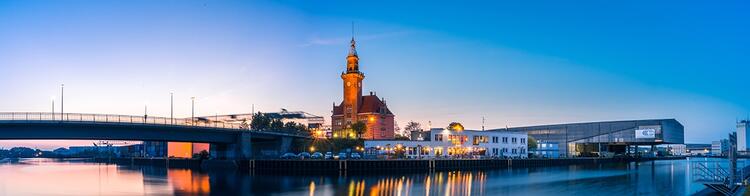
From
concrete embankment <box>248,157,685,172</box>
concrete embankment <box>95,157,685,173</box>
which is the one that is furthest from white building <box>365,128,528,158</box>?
concrete embankment <box>248,157,685,172</box>

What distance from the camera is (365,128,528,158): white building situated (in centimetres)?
11794

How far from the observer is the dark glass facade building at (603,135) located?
172 metres

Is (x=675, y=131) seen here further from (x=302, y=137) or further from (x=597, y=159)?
(x=302, y=137)

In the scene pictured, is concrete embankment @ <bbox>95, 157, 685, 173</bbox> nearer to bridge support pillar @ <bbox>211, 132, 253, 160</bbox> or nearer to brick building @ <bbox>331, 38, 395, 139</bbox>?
bridge support pillar @ <bbox>211, 132, 253, 160</bbox>

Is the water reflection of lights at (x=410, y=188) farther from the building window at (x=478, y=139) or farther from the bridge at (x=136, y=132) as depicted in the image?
the building window at (x=478, y=139)

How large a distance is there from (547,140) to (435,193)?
5528 inches

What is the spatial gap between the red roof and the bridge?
48.3 m

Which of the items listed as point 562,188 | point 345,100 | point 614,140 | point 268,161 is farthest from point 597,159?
point 562,188

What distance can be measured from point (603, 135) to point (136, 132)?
137 metres

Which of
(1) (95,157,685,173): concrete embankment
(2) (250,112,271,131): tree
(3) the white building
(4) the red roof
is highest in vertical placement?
(4) the red roof

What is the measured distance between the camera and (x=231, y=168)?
102 m

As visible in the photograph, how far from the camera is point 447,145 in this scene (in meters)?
121

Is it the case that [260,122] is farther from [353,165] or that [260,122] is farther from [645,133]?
[645,133]

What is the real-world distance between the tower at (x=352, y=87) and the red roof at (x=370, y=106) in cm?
173
